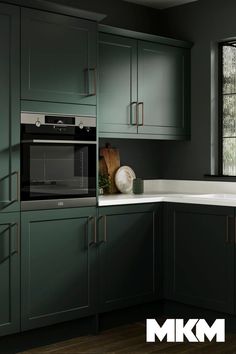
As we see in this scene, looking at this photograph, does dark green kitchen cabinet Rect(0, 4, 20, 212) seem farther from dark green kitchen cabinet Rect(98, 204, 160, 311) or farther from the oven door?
dark green kitchen cabinet Rect(98, 204, 160, 311)

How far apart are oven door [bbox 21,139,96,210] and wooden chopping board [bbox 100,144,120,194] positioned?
2.23 feet

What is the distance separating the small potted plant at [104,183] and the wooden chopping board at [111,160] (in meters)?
0.05

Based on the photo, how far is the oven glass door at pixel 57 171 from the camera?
3.76 metres

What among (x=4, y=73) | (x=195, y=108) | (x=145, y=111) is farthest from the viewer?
(x=195, y=108)

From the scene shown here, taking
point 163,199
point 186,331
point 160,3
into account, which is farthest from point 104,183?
point 160,3

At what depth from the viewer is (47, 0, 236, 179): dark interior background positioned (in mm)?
4836

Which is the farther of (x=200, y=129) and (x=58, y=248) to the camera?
(x=200, y=129)

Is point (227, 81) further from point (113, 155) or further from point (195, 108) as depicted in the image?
point (113, 155)

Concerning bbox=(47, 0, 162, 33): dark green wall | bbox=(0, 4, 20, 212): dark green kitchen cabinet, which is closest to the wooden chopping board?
bbox=(47, 0, 162, 33): dark green wall

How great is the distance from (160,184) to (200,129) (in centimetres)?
62

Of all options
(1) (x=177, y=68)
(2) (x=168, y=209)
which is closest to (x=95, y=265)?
(2) (x=168, y=209)

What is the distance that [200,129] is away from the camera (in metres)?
4.98

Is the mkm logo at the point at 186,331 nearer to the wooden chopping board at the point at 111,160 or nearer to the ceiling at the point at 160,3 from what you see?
the wooden chopping board at the point at 111,160

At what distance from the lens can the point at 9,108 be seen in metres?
3.65
